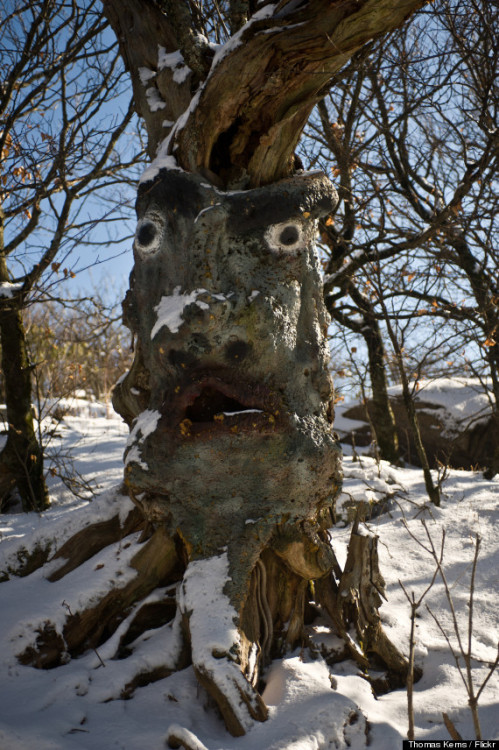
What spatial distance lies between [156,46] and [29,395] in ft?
10.9

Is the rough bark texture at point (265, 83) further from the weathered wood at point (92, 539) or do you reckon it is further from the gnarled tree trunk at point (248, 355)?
the weathered wood at point (92, 539)

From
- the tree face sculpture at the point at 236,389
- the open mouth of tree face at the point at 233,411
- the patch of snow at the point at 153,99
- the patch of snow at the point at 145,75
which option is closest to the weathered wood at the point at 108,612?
the tree face sculpture at the point at 236,389

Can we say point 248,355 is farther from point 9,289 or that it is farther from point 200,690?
point 9,289

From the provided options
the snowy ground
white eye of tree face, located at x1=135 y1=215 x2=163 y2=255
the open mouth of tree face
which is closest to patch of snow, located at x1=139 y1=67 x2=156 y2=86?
white eye of tree face, located at x1=135 y1=215 x2=163 y2=255

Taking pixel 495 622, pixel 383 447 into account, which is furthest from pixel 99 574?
pixel 383 447

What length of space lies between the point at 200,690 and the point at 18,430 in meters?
3.35

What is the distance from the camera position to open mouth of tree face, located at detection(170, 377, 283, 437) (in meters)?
2.40

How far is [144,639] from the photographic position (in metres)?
2.50

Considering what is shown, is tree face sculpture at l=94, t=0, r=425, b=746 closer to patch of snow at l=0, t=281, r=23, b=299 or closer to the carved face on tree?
the carved face on tree

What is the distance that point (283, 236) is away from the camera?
260 centimetres

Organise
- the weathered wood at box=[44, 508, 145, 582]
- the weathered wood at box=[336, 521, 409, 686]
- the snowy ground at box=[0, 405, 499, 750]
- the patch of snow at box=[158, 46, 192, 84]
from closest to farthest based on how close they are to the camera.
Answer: the snowy ground at box=[0, 405, 499, 750]
the weathered wood at box=[336, 521, 409, 686]
the weathered wood at box=[44, 508, 145, 582]
the patch of snow at box=[158, 46, 192, 84]

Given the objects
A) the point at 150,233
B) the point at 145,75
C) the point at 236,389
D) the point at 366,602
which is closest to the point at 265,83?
the point at 150,233

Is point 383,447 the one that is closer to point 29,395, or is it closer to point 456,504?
point 456,504

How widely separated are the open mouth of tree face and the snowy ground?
0.79 meters
